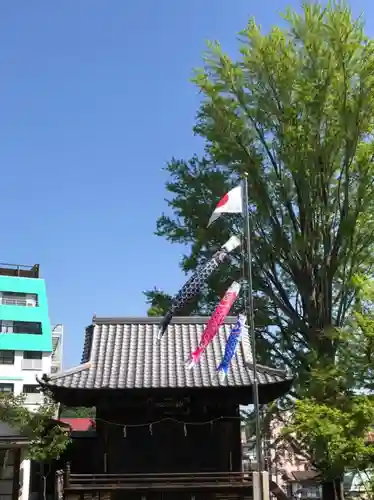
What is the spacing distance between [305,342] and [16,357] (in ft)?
121

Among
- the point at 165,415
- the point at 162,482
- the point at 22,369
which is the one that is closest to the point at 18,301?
the point at 22,369

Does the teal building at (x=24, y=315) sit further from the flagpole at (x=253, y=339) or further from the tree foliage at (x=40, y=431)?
the flagpole at (x=253, y=339)

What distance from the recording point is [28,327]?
5356cm

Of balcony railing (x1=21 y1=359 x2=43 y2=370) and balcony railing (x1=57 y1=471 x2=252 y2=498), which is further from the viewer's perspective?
balcony railing (x1=21 y1=359 x2=43 y2=370)

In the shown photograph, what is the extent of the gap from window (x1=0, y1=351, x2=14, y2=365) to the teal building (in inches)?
16.1

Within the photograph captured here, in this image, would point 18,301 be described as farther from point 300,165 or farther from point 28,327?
point 300,165

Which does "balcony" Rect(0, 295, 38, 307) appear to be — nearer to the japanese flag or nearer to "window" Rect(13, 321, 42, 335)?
"window" Rect(13, 321, 42, 335)

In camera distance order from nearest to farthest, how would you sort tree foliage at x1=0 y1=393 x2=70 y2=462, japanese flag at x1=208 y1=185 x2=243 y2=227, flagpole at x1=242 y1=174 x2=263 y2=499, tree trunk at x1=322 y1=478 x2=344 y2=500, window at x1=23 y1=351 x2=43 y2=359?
flagpole at x1=242 y1=174 x2=263 y2=499
japanese flag at x1=208 y1=185 x2=243 y2=227
tree foliage at x1=0 y1=393 x2=70 y2=462
tree trunk at x1=322 y1=478 x2=344 y2=500
window at x1=23 y1=351 x2=43 y2=359

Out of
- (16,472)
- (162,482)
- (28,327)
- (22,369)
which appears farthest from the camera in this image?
(28,327)

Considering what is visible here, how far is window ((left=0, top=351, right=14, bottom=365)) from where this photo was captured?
51750 millimetres

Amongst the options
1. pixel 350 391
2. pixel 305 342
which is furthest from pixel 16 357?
pixel 350 391

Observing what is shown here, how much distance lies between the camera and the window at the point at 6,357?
51.8 meters

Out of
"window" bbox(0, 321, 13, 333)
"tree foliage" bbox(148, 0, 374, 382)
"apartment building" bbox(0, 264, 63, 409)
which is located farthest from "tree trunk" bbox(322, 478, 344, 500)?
"window" bbox(0, 321, 13, 333)

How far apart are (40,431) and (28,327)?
125 feet
